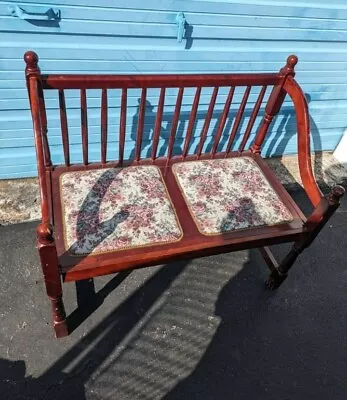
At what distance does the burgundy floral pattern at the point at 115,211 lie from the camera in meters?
1.96

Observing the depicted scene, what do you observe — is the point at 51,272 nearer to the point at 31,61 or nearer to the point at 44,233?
the point at 44,233

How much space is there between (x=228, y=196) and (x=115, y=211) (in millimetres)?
750

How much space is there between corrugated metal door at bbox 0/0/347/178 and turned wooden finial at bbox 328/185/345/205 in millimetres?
1385

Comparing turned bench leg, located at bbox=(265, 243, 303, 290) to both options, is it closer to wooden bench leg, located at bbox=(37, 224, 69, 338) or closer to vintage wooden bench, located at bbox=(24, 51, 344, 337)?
vintage wooden bench, located at bbox=(24, 51, 344, 337)

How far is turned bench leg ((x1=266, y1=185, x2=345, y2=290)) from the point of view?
77.5 inches

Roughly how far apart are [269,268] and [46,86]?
2035 millimetres

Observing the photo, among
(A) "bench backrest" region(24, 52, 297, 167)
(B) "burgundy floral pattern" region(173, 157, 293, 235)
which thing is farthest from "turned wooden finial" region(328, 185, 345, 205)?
(A) "bench backrest" region(24, 52, 297, 167)

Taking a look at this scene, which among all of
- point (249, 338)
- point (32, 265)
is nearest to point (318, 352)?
point (249, 338)

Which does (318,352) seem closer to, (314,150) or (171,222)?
(171,222)

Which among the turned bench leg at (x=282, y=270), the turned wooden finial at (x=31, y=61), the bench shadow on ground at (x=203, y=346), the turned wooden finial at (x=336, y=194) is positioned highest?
the turned wooden finial at (x=31, y=61)

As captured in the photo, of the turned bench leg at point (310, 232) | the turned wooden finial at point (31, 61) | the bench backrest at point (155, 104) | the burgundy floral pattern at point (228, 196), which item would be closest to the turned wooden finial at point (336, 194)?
the turned bench leg at point (310, 232)

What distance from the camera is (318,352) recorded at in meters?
2.51

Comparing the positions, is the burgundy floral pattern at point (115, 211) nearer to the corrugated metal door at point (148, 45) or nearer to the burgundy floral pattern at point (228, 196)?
the burgundy floral pattern at point (228, 196)

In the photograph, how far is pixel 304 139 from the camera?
2.34 metres
